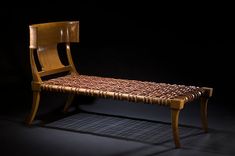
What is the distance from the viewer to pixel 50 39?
195 inches

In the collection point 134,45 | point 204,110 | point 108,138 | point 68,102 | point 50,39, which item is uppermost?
point 50,39

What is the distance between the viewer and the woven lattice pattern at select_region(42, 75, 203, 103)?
4297 millimetres

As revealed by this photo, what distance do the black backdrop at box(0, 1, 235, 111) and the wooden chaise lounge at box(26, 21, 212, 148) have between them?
35.4 inches

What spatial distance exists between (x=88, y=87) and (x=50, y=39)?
2.19ft

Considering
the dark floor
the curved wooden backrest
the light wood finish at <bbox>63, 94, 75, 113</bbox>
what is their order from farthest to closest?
1. the light wood finish at <bbox>63, 94, 75, 113</bbox>
2. the curved wooden backrest
3. the dark floor

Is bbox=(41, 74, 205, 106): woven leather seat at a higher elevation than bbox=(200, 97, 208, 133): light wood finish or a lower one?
higher

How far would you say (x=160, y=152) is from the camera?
4.12m

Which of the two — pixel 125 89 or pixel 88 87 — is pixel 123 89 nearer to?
pixel 125 89

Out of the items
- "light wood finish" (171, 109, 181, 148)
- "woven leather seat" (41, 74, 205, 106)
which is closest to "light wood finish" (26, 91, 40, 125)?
"woven leather seat" (41, 74, 205, 106)

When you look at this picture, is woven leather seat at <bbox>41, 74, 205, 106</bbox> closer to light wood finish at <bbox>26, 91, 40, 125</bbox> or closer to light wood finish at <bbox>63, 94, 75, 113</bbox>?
light wood finish at <bbox>26, 91, 40, 125</bbox>

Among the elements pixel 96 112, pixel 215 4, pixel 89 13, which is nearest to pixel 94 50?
pixel 89 13

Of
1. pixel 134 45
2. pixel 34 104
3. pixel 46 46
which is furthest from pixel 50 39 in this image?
pixel 134 45

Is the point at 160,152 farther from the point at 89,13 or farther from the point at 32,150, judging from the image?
the point at 89,13

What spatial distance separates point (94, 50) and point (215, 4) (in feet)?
4.64
